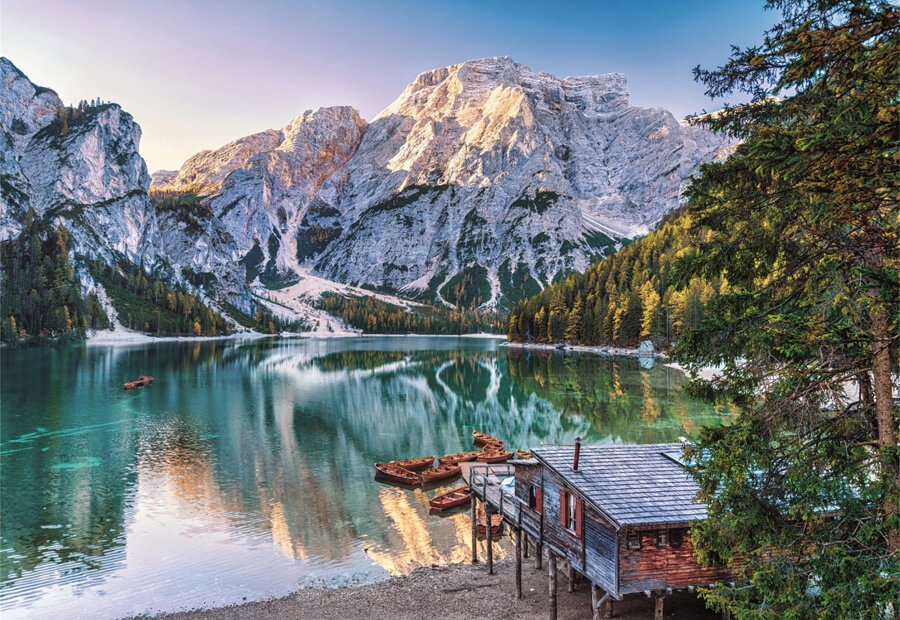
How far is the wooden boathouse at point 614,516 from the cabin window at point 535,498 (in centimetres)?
4

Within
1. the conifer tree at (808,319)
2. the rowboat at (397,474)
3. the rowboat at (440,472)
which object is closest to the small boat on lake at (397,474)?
the rowboat at (397,474)

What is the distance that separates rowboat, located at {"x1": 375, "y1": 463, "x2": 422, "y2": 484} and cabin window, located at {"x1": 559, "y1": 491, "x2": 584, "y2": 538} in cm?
2337

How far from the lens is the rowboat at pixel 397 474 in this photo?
44.0m

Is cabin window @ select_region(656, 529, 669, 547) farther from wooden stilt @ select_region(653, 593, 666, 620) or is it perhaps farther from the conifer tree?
the conifer tree

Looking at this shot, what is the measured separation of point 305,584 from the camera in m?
27.9

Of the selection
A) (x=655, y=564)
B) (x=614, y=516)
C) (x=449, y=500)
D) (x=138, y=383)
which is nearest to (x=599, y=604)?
(x=655, y=564)

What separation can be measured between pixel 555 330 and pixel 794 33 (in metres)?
165

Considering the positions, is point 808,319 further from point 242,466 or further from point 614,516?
point 242,466

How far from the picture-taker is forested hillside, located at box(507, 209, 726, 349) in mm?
131625

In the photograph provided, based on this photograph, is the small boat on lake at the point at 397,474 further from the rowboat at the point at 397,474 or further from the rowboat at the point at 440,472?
the rowboat at the point at 440,472

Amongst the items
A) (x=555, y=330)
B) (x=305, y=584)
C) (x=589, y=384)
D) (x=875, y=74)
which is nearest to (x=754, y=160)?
(x=875, y=74)

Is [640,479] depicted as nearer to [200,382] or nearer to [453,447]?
[453,447]

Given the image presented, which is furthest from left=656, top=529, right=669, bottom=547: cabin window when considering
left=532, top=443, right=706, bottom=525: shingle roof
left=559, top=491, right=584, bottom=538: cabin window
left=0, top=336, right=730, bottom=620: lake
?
left=0, top=336, right=730, bottom=620: lake

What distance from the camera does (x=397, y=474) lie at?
44.6 metres
